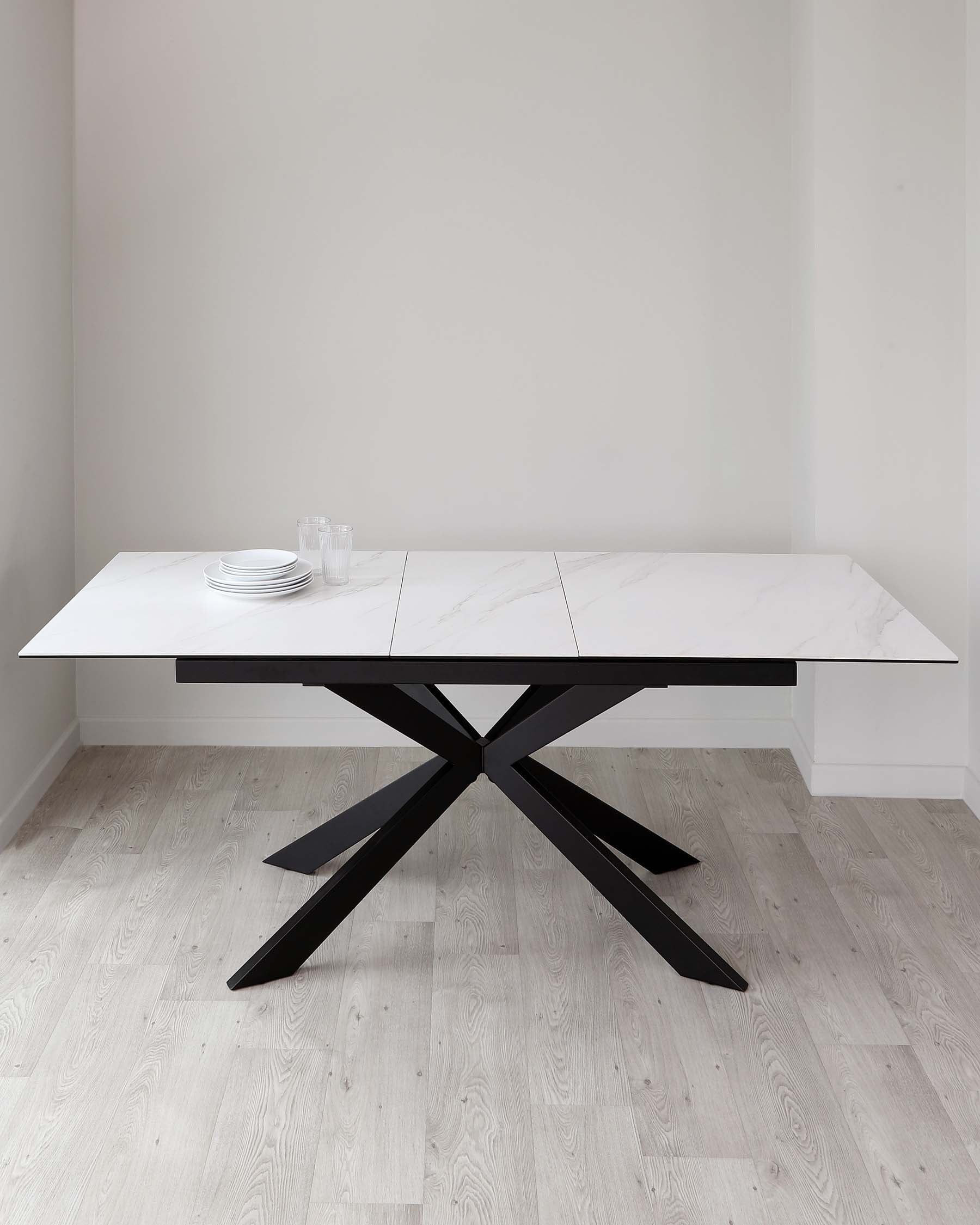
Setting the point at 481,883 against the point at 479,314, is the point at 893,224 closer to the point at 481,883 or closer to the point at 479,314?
the point at 479,314

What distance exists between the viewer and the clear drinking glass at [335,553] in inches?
87.6

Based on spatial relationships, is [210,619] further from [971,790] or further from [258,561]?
[971,790]

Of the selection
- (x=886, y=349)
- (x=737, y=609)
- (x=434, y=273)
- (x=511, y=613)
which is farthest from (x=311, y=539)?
(x=886, y=349)

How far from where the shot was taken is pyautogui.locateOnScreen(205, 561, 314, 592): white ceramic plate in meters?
2.15

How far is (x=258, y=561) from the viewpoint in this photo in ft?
7.41

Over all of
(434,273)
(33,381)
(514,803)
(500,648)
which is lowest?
(514,803)

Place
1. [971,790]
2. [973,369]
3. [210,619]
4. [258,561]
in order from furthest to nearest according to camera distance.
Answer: [971,790]
[973,369]
[258,561]
[210,619]

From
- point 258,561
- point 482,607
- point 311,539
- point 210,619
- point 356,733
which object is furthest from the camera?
point 356,733

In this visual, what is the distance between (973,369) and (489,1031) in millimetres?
2128

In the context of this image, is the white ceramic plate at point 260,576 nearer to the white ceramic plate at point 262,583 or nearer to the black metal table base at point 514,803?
the white ceramic plate at point 262,583

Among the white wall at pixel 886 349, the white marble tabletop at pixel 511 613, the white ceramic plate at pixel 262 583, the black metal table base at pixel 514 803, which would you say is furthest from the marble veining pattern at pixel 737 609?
the white ceramic plate at pixel 262 583

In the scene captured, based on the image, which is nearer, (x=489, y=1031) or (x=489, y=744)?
(x=489, y=1031)

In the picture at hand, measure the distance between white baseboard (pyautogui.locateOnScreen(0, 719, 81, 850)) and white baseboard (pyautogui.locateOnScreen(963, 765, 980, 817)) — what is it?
2593 millimetres

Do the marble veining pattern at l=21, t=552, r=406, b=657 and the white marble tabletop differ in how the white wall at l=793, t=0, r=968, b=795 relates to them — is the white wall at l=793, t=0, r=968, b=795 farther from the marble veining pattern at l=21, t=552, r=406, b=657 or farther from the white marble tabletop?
the marble veining pattern at l=21, t=552, r=406, b=657
